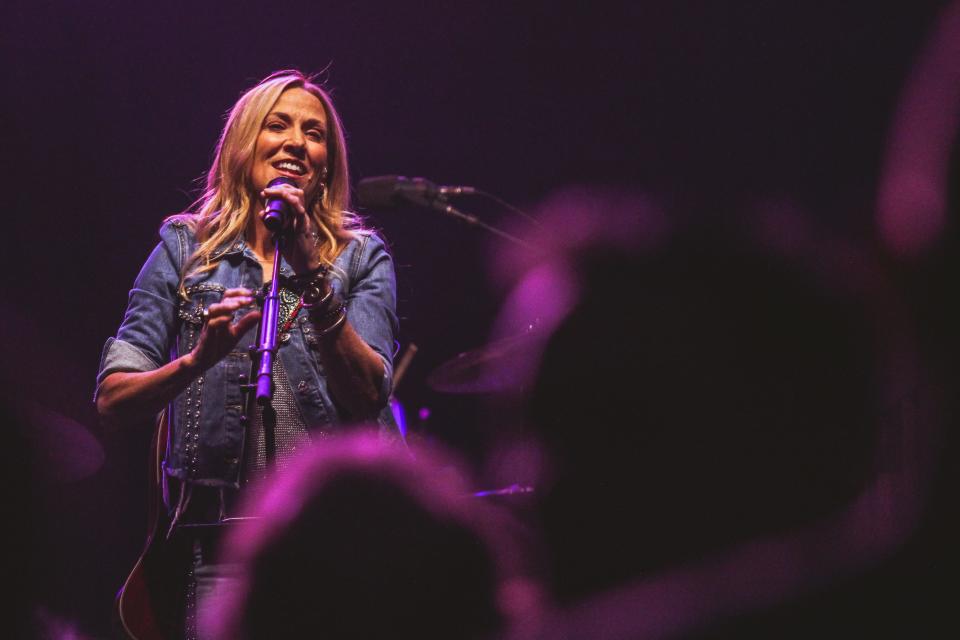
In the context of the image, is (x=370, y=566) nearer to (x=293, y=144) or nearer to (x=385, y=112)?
(x=293, y=144)

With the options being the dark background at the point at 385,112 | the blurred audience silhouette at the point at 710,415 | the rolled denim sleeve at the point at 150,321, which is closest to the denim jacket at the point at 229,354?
the rolled denim sleeve at the point at 150,321

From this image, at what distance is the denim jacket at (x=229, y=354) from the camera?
190cm

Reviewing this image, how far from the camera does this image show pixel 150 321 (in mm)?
2021

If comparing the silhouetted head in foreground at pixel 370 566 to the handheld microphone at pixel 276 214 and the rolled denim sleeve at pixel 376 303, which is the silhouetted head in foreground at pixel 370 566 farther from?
the rolled denim sleeve at pixel 376 303

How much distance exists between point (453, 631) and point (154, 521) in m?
1.29

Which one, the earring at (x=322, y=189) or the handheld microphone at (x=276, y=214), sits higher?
the handheld microphone at (x=276, y=214)

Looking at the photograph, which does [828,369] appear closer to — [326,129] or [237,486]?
[237,486]

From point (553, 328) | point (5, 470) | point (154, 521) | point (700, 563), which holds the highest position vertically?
point (553, 328)

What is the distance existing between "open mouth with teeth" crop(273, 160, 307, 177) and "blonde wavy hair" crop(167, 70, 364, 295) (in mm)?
75

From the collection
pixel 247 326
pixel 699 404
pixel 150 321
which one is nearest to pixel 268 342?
pixel 247 326

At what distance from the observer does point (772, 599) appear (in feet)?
1.88

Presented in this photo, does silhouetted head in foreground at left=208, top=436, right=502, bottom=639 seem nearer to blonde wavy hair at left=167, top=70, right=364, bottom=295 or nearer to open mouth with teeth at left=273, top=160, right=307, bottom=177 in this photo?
blonde wavy hair at left=167, top=70, right=364, bottom=295

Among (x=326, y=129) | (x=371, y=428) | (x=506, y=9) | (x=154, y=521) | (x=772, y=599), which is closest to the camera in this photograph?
(x=772, y=599)

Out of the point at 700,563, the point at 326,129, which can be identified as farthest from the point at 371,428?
the point at 700,563
